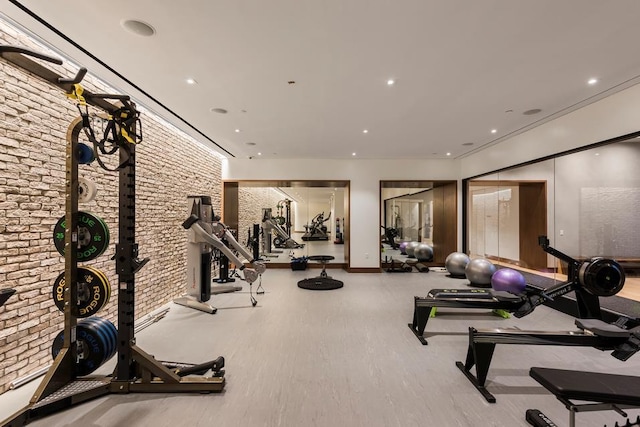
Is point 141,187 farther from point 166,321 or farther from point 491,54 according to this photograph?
point 491,54

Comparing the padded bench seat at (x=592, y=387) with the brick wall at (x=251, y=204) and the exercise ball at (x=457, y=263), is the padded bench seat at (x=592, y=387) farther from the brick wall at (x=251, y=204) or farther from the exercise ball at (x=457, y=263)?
the brick wall at (x=251, y=204)

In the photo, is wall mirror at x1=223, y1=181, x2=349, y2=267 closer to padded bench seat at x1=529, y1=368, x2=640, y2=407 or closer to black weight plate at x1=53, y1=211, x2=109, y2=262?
black weight plate at x1=53, y1=211, x2=109, y2=262

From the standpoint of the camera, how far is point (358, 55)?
9.08 ft

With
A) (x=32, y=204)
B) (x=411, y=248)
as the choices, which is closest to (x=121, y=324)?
(x=32, y=204)

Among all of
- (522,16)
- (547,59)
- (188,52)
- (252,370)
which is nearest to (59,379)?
(252,370)

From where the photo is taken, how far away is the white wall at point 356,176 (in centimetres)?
756

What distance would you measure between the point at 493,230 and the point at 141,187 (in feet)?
24.0

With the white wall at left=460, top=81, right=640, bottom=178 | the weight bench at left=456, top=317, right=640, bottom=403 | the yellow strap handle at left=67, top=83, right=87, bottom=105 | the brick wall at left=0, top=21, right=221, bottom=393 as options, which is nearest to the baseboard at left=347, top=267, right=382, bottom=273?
the white wall at left=460, top=81, right=640, bottom=178

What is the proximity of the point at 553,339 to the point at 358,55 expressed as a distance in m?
3.16

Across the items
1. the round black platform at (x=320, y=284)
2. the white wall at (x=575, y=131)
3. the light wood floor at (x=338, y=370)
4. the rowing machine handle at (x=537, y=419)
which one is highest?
the white wall at (x=575, y=131)

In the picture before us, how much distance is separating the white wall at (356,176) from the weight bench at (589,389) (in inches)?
227

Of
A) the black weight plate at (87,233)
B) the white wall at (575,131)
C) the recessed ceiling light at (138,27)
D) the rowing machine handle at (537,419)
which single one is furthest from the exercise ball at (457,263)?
the recessed ceiling light at (138,27)

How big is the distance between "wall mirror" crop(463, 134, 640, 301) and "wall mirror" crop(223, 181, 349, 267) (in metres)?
3.64

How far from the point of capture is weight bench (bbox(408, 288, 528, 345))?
132 inches
